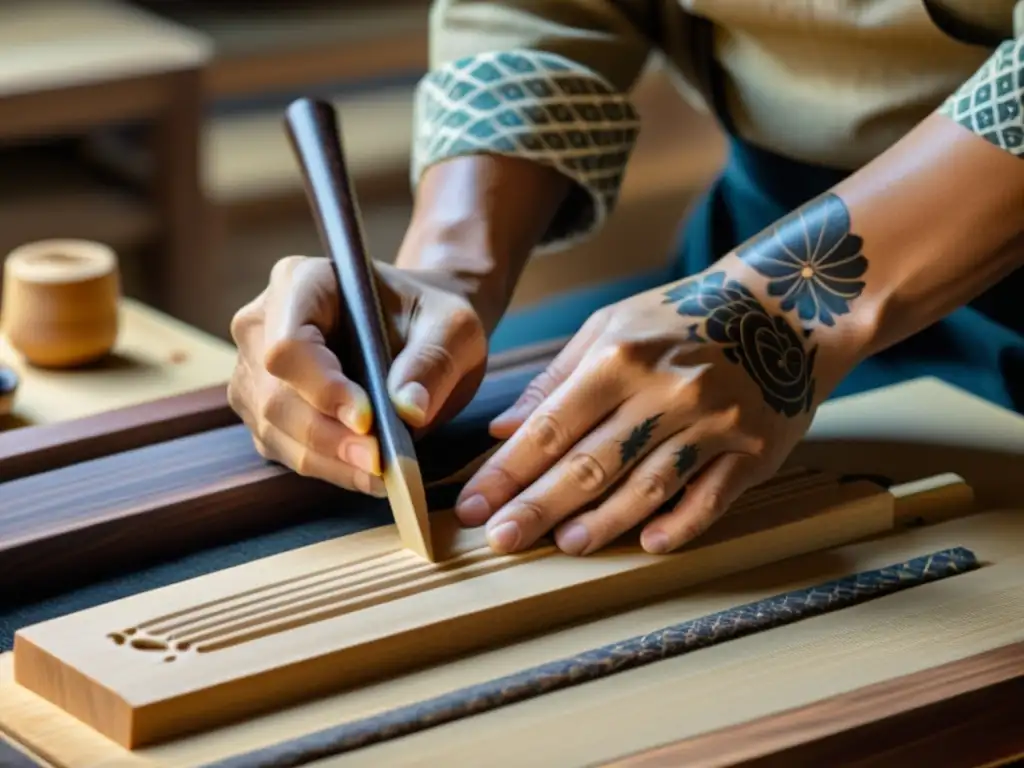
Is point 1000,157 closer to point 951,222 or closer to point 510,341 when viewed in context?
point 951,222

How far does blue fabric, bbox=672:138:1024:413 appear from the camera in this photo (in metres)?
1.23

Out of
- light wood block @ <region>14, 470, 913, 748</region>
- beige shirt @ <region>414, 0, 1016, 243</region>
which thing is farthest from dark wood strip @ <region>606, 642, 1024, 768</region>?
beige shirt @ <region>414, 0, 1016, 243</region>

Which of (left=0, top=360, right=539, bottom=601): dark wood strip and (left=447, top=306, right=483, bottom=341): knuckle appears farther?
(left=447, top=306, right=483, bottom=341): knuckle

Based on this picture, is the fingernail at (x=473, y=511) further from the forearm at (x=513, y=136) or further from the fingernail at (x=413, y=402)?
the forearm at (x=513, y=136)

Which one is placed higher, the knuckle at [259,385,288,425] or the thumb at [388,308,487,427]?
the thumb at [388,308,487,427]

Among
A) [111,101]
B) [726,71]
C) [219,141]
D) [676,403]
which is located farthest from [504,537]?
[219,141]

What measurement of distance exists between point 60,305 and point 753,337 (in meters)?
0.62

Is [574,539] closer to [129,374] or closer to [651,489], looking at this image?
[651,489]

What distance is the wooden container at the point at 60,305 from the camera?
136 cm

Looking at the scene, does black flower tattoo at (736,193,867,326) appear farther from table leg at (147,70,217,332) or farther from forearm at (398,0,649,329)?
table leg at (147,70,217,332)

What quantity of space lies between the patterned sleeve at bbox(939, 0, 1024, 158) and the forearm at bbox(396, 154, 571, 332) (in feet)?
1.07

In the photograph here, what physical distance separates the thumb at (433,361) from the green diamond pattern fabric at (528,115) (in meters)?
0.24

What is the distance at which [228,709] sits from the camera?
2.56 feet

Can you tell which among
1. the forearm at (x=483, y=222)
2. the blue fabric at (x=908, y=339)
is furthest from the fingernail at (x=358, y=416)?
the blue fabric at (x=908, y=339)
